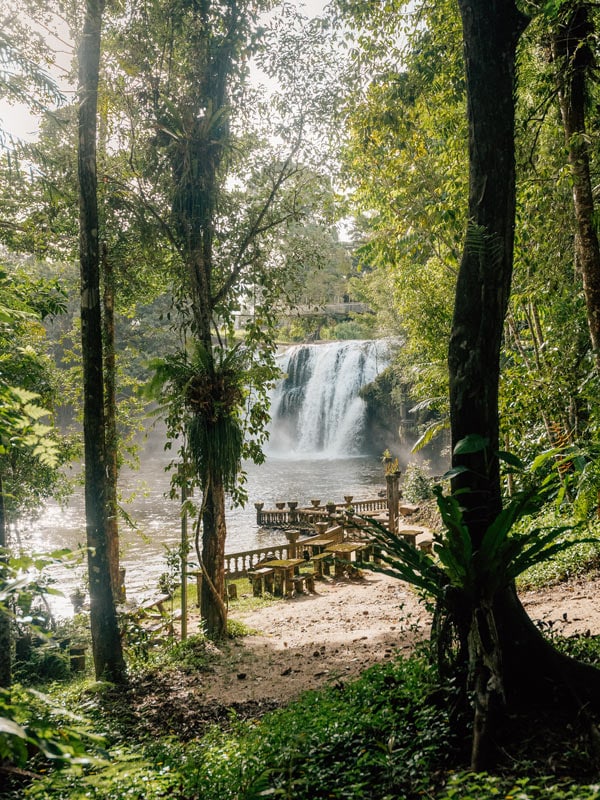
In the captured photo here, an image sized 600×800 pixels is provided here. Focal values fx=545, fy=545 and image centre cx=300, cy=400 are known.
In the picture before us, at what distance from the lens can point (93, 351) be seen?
20.3 ft

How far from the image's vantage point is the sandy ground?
5.42 metres

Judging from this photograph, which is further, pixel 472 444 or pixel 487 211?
pixel 487 211

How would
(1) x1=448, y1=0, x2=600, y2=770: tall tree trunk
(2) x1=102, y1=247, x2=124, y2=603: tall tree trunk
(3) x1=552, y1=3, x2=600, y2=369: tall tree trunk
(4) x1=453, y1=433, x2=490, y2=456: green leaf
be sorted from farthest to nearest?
1. (2) x1=102, y1=247, x2=124, y2=603: tall tree trunk
2. (3) x1=552, y1=3, x2=600, y2=369: tall tree trunk
3. (1) x1=448, y1=0, x2=600, y2=770: tall tree trunk
4. (4) x1=453, y1=433, x2=490, y2=456: green leaf

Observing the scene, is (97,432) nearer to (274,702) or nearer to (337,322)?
(274,702)

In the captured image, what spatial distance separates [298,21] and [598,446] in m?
7.07

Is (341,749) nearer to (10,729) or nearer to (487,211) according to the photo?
(10,729)

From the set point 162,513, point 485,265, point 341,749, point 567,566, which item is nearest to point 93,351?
point 485,265

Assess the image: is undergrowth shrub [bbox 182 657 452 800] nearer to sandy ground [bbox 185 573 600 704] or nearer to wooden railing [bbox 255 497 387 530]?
sandy ground [bbox 185 573 600 704]

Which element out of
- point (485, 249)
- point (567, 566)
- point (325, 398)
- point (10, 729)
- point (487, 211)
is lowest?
point (567, 566)

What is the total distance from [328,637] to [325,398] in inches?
981

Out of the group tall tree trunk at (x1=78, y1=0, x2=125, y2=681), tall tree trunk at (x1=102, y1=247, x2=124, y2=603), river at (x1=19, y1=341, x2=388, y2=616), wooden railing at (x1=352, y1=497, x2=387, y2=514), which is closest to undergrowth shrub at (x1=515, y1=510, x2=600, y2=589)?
tall tree trunk at (x1=78, y1=0, x2=125, y2=681)

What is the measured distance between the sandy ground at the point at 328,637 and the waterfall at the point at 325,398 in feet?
70.8

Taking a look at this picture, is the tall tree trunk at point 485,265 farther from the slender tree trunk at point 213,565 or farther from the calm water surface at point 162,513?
the calm water surface at point 162,513

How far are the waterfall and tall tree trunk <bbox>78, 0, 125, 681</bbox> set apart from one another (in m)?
25.2
